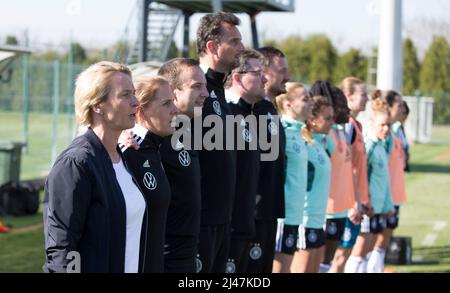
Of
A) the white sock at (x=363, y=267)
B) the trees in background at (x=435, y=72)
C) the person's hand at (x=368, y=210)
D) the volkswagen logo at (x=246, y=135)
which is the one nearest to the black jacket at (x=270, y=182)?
the volkswagen logo at (x=246, y=135)

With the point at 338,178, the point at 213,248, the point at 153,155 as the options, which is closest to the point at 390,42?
the point at 338,178

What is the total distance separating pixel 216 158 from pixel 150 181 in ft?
3.93

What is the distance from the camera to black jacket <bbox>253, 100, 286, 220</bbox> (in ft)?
20.8

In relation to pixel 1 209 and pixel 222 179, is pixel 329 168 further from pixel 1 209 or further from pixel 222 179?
pixel 1 209

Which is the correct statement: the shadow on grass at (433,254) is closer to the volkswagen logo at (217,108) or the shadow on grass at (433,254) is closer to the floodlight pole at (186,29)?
the volkswagen logo at (217,108)

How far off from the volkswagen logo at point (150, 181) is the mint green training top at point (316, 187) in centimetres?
304

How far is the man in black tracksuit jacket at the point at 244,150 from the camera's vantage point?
5.90 meters

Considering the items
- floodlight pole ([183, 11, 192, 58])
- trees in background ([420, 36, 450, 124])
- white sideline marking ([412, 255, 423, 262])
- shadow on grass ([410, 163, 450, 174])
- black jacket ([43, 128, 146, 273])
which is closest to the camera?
black jacket ([43, 128, 146, 273])

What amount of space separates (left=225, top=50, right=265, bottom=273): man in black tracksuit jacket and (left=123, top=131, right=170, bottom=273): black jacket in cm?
140

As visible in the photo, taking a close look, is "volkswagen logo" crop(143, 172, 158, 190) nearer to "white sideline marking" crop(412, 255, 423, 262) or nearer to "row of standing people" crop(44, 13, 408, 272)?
"row of standing people" crop(44, 13, 408, 272)

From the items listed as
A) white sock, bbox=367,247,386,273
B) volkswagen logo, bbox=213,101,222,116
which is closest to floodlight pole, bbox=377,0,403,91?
white sock, bbox=367,247,386,273

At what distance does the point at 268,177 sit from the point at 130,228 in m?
2.50

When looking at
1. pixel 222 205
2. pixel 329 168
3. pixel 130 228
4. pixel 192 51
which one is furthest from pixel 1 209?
pixel 192 51

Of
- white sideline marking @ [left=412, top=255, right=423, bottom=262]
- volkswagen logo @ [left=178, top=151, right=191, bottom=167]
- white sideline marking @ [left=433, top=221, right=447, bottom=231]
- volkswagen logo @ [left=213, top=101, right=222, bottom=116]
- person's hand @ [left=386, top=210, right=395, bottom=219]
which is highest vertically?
volkswagen logo @ [left=213, top=101, right=222, bottom=116]
